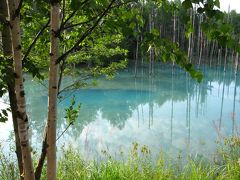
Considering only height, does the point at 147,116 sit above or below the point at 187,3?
below

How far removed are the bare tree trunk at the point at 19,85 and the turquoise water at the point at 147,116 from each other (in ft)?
12.9

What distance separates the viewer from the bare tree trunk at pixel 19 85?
103 cm

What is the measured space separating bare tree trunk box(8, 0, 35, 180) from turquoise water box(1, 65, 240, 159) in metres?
3.92

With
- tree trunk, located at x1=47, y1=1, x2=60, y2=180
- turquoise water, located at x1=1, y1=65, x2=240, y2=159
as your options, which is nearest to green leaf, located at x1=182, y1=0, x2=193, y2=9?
tree trunk, located at x1=47, y1=1, x2=60, y2=180

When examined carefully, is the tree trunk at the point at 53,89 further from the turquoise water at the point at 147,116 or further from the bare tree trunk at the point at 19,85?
the turquoise water at the point at 147,116

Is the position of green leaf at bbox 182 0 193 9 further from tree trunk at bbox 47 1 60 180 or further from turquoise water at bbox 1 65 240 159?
turquoise water at bbox 1 65 240 159

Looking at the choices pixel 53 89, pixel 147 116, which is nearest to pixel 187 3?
pixel 53 89

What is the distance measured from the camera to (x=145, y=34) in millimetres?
1017

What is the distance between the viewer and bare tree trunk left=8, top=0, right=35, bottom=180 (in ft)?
3.38

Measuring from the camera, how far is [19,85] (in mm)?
1082

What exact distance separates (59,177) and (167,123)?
7913 mm

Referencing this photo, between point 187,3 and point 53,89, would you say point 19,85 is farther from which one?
point 187,3

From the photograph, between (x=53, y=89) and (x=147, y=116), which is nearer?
(x=53, y=89)

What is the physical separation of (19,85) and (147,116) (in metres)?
11.6
